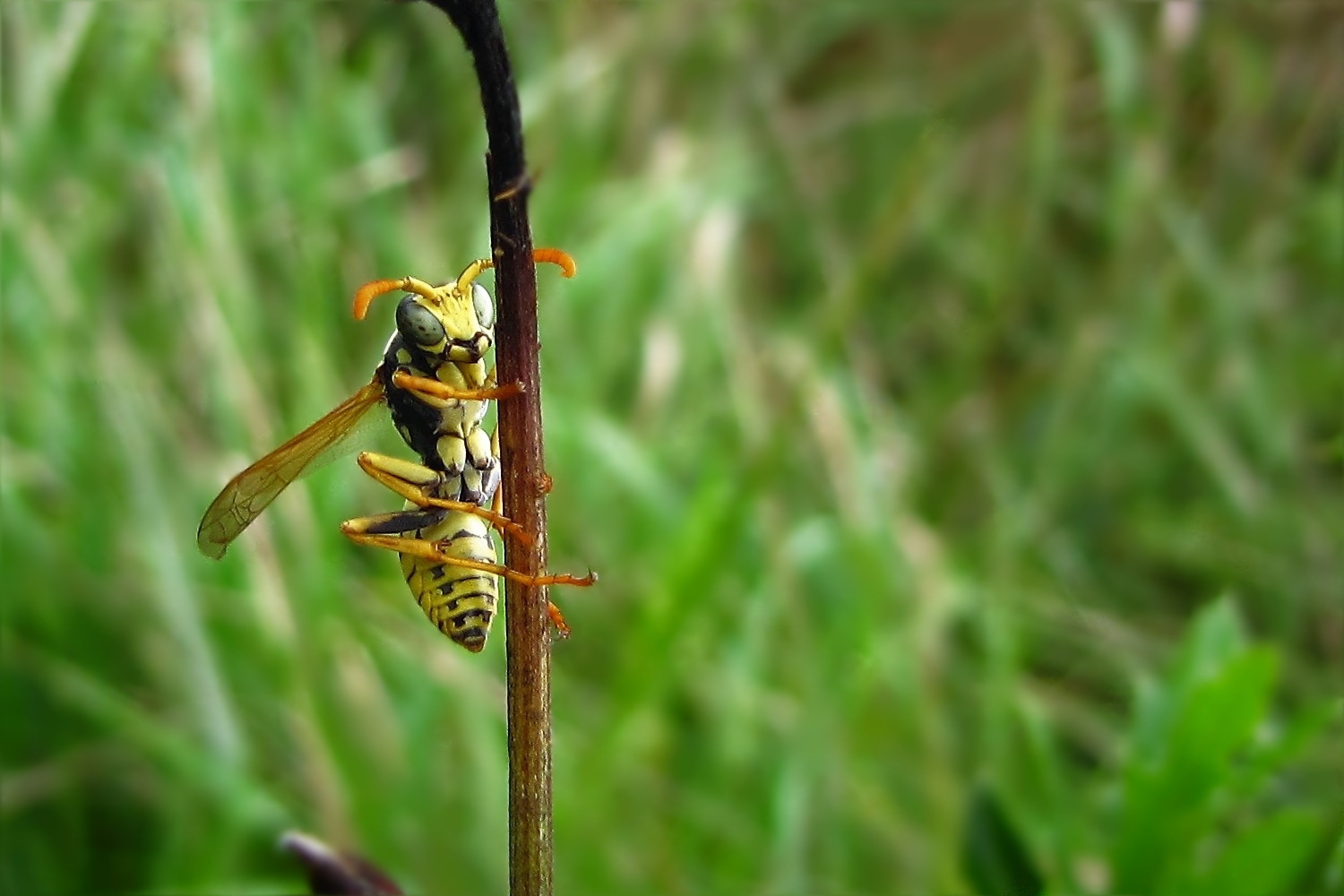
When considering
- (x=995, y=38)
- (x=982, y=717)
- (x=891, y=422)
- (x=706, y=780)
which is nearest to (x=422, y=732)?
(x=706, y=780)

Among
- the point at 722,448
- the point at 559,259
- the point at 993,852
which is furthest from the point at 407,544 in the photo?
the point at 722,448

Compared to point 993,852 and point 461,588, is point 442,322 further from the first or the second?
point 993,852

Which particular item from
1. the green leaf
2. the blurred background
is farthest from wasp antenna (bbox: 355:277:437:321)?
the green leaf

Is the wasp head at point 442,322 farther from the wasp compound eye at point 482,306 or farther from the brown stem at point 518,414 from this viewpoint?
the brown stem at point 518,414

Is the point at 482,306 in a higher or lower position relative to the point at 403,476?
higher

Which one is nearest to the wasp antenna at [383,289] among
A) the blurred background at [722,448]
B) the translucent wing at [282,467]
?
the translucent wing at [282,467]

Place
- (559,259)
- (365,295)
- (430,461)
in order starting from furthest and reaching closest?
1. (430,461)
2. (365,295)
3. (559,259)

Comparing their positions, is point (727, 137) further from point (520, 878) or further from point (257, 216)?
point (520, 878)
